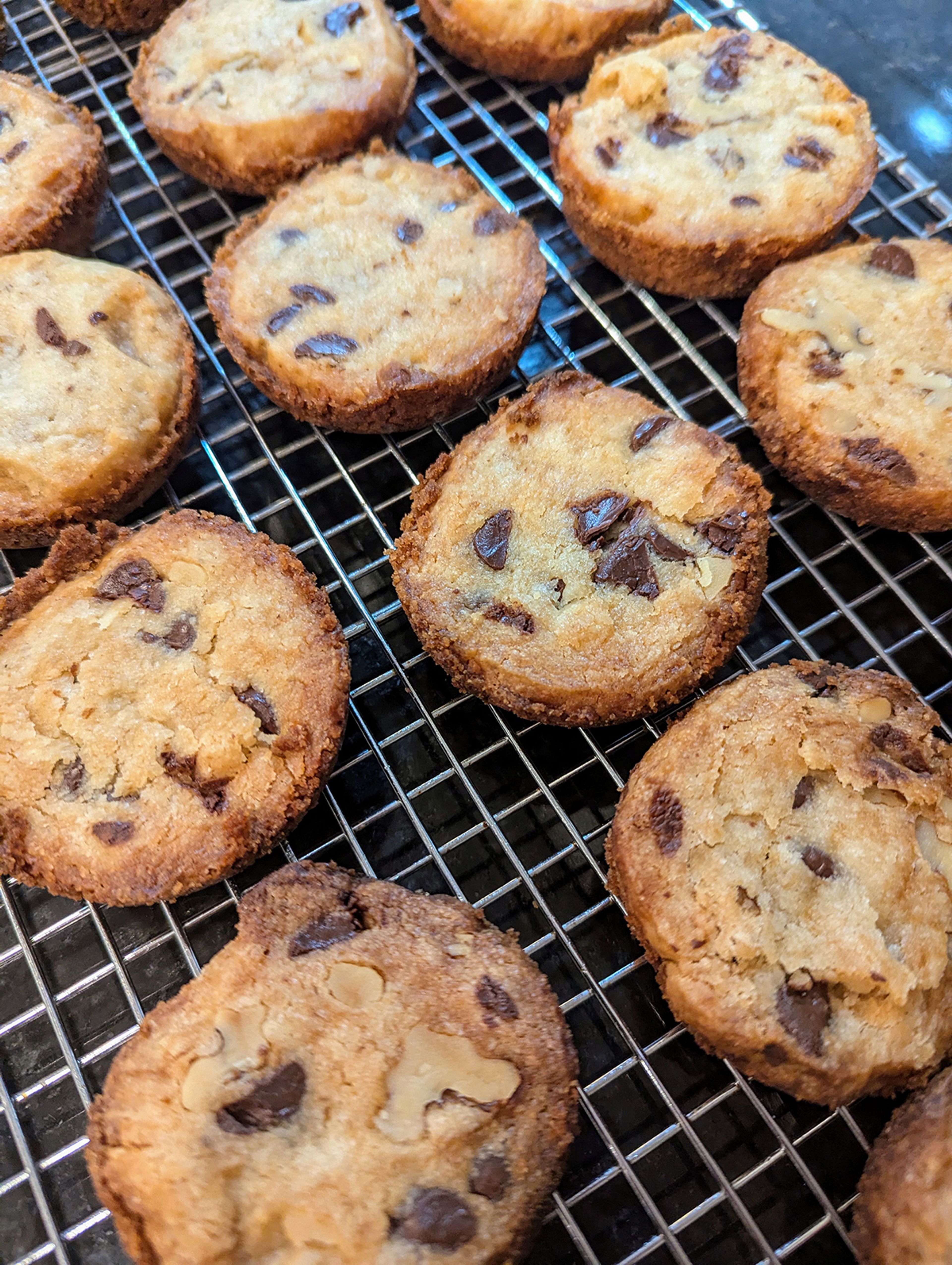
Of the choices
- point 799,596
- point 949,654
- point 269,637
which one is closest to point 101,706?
point 269,637

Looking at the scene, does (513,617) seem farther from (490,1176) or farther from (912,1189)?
(912,1189)

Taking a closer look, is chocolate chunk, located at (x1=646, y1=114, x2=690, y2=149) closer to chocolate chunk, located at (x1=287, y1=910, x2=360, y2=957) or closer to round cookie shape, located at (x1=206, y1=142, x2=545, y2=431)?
round cookie shape, located at (x1=206, y1=142, x2=545, y2=431)

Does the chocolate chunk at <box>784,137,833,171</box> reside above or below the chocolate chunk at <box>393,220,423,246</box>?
above

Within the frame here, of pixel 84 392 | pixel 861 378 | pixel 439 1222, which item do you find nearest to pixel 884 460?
pixel 861 378

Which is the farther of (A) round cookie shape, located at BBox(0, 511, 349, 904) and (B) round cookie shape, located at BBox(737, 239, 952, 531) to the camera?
(B) round cookie shape, located at BBox(737, 239, 952, 531)

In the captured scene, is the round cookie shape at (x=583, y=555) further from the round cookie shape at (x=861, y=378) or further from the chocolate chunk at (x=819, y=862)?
the chocolate chunk at (x=819, y=862)

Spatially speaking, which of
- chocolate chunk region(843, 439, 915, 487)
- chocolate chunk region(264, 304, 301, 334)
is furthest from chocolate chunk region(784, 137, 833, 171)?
chocolate chunk region(264, 304, 301, 334)
